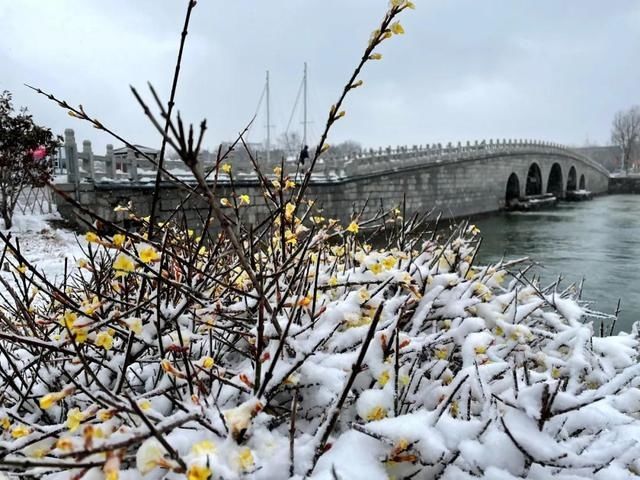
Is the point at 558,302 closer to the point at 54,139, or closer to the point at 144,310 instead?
the point at 144,310

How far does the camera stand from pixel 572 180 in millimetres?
46906

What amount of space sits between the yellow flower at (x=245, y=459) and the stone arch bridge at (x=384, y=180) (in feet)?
15.4

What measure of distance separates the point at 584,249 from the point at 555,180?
104 feet

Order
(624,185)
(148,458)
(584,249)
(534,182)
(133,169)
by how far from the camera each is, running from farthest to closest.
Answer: (624,185)
(534,182)
(584,249)
(133,169)
(148,458)

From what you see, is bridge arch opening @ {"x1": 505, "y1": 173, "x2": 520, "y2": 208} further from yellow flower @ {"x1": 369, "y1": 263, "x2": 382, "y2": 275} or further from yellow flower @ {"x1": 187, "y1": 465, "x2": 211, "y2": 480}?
yellow flower @ {"x1": 187, "y1": 465, "x2": 211, "y2": 480}

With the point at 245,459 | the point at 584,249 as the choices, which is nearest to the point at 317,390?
the point at 245,459

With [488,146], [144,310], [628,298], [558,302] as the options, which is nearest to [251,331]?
[144,310]

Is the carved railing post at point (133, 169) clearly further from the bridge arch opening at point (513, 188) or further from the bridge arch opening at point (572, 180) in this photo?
the bridge arch opening at point (572, 180)

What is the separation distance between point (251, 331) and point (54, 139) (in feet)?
40.7

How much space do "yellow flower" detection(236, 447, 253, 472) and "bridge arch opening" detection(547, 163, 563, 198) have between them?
46.0 meters

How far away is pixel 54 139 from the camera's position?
1163 centimetres

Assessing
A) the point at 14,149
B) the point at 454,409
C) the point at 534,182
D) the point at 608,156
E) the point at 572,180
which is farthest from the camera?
the point at 608,156

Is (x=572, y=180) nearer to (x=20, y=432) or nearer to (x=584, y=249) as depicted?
(x=584, y=249)

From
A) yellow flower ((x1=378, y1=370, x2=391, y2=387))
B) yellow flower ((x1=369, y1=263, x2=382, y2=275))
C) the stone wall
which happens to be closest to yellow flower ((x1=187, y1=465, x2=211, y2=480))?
yellow flower ((x1=378, y1=370, x2=391, y2=387))
